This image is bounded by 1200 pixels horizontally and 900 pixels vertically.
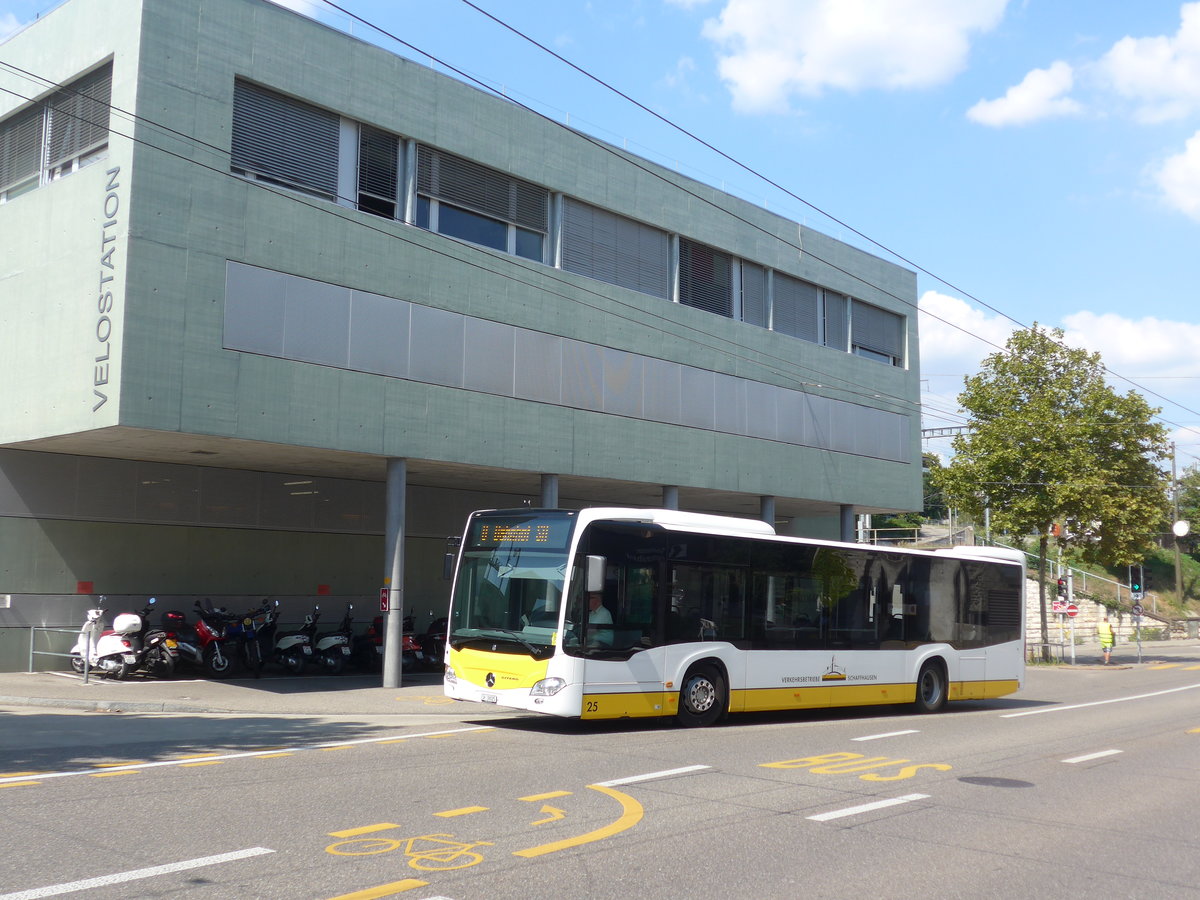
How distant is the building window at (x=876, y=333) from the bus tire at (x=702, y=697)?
19729mm

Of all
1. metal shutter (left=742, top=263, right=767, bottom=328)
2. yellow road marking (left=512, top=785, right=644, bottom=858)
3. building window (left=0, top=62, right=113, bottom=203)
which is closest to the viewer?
yellow road marking (left=512, top=785, right=644, bottom=858)

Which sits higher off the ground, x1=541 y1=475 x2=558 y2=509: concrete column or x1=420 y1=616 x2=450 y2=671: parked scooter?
x1=541 y1=475 x2=558 y2=509: concrete column

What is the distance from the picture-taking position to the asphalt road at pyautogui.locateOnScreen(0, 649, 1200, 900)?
21.6ft

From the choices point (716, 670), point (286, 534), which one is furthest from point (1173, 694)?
point (286, 534)

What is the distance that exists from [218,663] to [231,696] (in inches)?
108

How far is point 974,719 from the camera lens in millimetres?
17688

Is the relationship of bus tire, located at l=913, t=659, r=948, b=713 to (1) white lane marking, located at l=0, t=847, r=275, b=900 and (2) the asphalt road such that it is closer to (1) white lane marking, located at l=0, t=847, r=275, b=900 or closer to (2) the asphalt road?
(2) the asphalt road

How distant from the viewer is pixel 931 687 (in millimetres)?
18938

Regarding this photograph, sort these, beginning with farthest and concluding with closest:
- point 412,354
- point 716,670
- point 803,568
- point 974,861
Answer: point 412,354
point 803,568
point 716,670
point 974,861

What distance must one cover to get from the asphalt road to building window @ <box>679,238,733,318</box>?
1477 centimetres

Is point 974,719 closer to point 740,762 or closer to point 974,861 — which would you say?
point 740,762

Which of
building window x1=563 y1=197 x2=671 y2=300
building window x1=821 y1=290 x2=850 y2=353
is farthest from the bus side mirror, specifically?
building window x1=821 y1=290 x2=850 y2=353

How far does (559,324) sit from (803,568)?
30.6 feet

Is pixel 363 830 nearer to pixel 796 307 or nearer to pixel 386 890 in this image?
pixel 386 890
